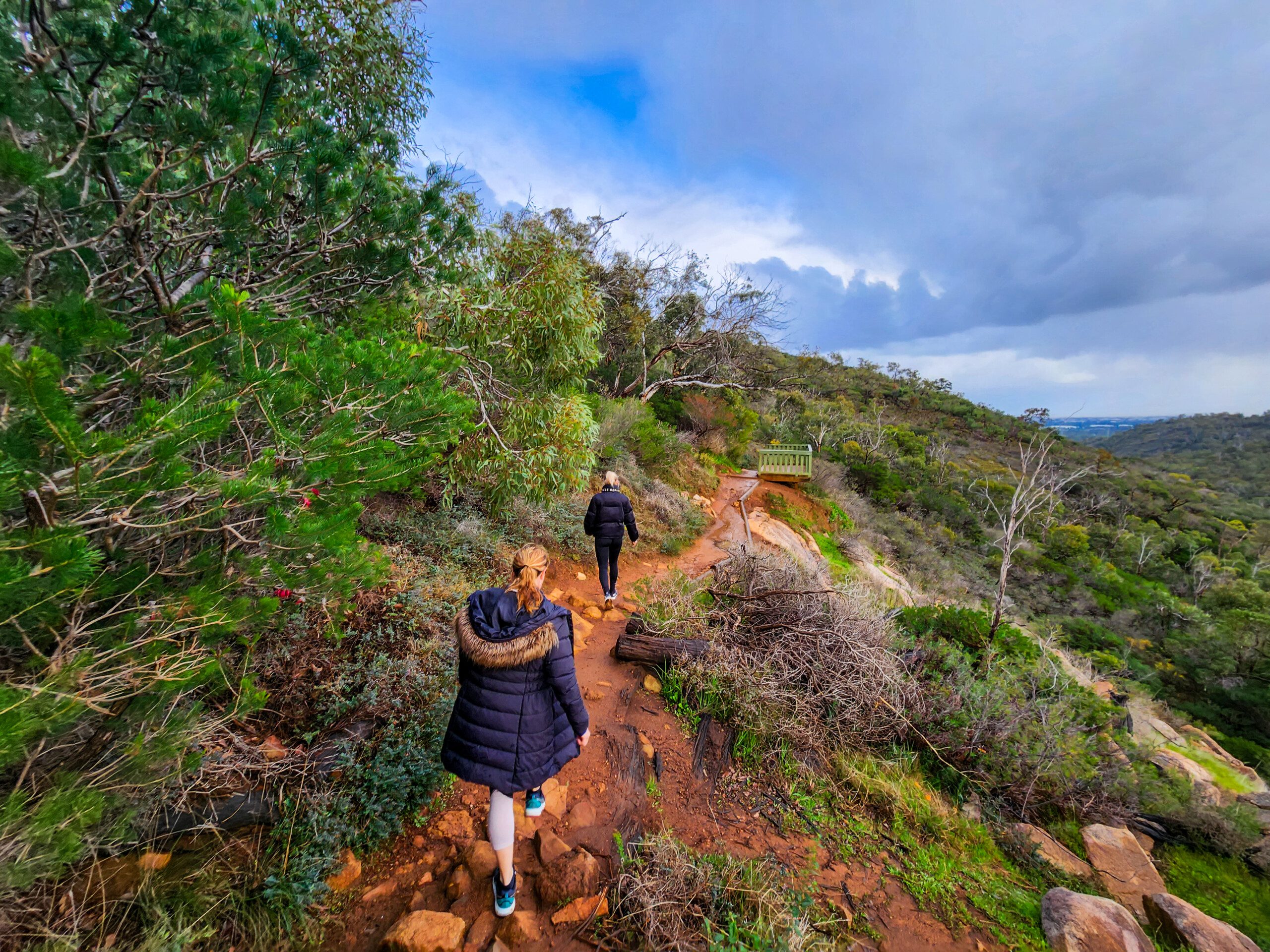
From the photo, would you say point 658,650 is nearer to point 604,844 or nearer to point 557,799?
point 557,799

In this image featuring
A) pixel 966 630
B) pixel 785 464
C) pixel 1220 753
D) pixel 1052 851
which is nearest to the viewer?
pixel 1052 851

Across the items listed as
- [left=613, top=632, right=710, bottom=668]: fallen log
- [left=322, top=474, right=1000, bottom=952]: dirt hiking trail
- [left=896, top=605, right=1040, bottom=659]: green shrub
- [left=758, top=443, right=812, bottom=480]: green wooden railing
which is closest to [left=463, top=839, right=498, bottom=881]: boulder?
[left=322, top=474, right=1000, bottom=952]: dirt hiking trail

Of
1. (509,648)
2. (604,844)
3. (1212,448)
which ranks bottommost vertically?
(604,844)

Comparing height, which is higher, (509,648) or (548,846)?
(509,648)

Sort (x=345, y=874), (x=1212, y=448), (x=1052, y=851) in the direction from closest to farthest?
1. (x=345, y=874)
2. (x=1052, y=851)
3. (x=1212, y=448)

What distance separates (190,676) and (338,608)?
1.20 metres

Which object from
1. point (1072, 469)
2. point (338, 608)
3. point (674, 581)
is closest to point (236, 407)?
point (338, 608)

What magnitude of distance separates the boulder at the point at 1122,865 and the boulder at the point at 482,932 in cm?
424

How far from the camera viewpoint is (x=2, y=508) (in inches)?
41.4

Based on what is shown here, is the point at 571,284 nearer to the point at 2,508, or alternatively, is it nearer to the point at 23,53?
the point at 23,53

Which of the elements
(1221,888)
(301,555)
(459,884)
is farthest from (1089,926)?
(301,555)

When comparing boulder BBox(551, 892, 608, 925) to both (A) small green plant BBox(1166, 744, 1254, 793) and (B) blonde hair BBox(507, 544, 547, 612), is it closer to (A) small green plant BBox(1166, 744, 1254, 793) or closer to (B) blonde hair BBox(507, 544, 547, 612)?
(B) blonde hair BBox(507, 544, 547, 612)

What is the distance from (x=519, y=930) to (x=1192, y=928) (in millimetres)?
4220

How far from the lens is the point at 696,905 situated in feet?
7.23
